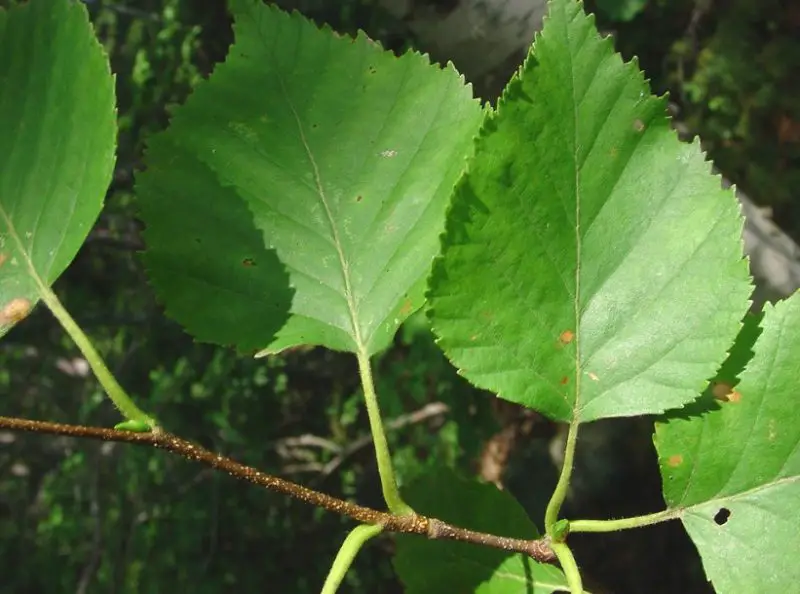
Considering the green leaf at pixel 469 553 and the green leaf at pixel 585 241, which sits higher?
the green leaf at pixel 585 241

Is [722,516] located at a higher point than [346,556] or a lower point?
higher

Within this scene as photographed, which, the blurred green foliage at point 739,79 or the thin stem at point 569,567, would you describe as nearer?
the thin stem at point 569,567

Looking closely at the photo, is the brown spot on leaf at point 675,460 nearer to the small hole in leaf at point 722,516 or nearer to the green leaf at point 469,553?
the small hole in leaf at point 722,516

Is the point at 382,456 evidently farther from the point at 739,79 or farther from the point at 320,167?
the point at 739,79

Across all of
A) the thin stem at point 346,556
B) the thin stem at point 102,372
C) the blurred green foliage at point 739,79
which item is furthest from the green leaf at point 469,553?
the blurred green foliage at point 739,79

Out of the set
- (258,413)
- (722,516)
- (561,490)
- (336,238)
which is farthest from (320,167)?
(258,413)

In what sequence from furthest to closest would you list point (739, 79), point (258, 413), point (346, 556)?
point (258, 413)
point (739, 79)
point (346, 556)
